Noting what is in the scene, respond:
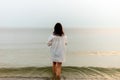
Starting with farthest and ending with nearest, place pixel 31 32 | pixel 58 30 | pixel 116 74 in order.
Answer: pixel 31 32 → pixel 116 74 → pixel 58 30

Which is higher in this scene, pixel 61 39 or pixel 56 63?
pixel 61 39

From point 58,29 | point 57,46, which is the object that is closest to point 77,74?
point 57,46

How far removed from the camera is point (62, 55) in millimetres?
9680

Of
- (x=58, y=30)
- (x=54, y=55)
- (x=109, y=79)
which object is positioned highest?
(x=58, y=30)

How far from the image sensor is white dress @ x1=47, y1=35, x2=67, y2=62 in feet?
31.3

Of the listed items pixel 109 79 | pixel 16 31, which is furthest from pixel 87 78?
pixel 16 31

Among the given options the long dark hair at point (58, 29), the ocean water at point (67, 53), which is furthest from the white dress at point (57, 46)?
the ocean water at point (67, 53)

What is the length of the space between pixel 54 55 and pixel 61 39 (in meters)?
0.55

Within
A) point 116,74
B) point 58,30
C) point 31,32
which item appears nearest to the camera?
point 58,30

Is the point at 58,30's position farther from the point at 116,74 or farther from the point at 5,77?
the point at 116,74

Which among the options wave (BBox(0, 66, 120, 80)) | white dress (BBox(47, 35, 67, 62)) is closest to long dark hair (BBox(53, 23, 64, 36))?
white dress (BBox(47, 35, 67, 62))

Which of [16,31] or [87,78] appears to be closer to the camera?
[87,78]

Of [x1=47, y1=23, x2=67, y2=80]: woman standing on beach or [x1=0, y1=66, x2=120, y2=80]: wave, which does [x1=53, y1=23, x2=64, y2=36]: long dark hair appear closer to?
[x1=47, y1=23, x2=67, y2=80]: woman standing on beach

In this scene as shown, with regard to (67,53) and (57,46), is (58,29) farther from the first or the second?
(67,53)
